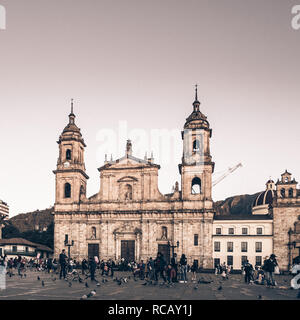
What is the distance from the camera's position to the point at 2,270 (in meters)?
25.3

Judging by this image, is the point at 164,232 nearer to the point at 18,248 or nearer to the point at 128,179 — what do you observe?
the point at 128,179

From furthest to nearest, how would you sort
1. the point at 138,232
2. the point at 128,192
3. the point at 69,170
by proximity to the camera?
the point at 69,170, the point at 128,192, the point at 138,232

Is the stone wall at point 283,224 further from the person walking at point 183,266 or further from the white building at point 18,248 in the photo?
the white building at point 18,248

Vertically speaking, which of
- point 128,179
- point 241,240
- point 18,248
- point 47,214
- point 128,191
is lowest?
point 18,248

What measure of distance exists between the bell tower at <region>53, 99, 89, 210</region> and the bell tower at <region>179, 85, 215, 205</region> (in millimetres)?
14954

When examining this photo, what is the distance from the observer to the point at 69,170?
59094 millimetres

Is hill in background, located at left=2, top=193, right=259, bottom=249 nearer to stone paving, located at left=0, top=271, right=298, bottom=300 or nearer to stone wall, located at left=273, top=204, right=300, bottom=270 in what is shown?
stone wall, located at left=273, top=204, right=300, bottom=270

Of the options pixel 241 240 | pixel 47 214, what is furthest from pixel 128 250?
pixel 47 214

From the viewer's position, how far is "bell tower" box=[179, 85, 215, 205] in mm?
55438

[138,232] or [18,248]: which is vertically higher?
[138,232]

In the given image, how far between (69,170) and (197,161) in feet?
60.2

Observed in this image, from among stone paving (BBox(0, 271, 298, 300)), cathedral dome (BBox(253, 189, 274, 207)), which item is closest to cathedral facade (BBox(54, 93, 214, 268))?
stone paving (BBox(0, 271, 298, 300))
